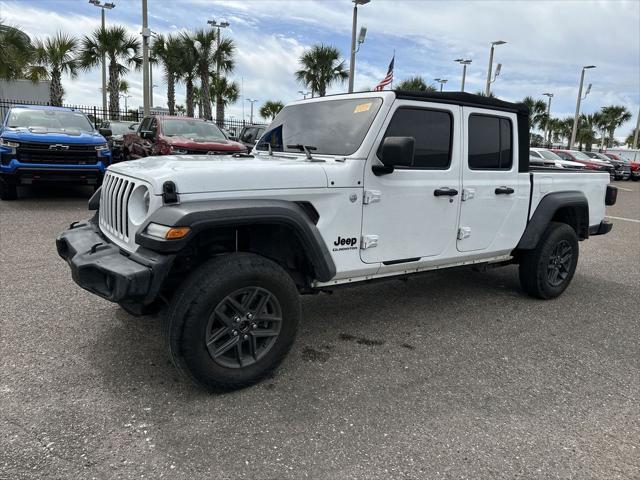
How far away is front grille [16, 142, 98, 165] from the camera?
8789 mm

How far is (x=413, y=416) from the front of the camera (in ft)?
9.45

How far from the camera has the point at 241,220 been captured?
2.85 m

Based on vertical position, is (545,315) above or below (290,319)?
below

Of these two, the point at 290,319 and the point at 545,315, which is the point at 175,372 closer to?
the point at 290,319

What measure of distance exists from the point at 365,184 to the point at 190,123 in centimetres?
917

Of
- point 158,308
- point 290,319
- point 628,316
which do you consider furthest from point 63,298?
point 628,316

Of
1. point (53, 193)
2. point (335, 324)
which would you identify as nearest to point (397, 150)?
point (335, 324)

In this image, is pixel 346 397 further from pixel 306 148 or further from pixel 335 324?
pixel 306 148

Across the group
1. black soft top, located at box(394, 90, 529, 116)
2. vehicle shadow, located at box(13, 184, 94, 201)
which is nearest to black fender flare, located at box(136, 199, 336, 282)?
black soft top, located at box(394, 90, 529, 116)

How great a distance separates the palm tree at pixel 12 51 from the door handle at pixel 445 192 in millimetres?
14949

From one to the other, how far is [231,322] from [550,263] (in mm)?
3541

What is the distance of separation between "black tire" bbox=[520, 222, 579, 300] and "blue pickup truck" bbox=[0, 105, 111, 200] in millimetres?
7671

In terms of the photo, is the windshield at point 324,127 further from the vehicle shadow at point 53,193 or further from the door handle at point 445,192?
the vehicle shadow at point 53,193

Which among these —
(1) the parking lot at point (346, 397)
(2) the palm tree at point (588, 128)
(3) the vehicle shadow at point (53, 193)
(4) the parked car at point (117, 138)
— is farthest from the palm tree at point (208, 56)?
(2) the palm tree at point (588, 128)
